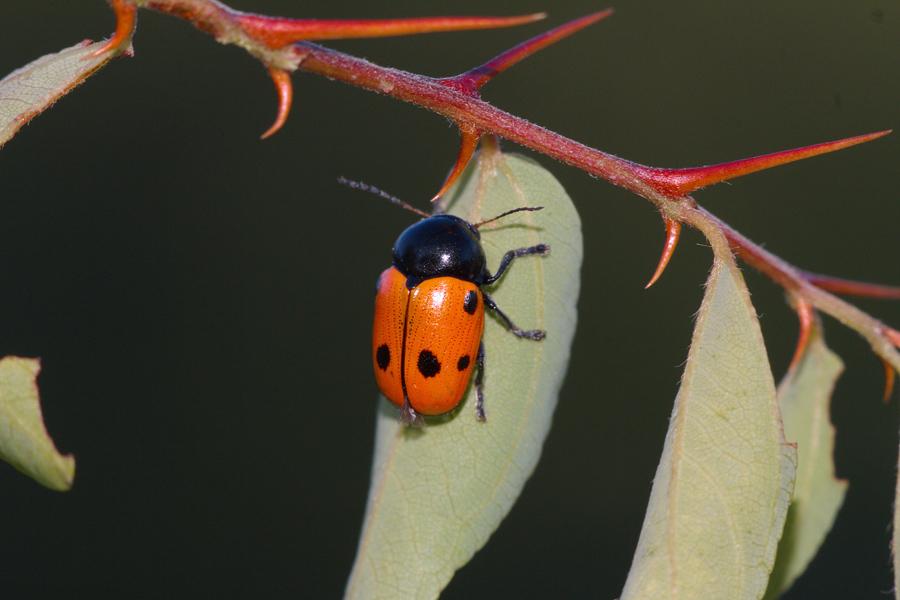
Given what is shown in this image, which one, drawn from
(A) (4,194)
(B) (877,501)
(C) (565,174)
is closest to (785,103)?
(C) (565,174)

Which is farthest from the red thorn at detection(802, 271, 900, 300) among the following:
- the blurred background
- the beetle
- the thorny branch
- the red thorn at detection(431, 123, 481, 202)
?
the blurred background

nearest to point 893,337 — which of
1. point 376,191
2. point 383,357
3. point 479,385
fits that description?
point 479,385

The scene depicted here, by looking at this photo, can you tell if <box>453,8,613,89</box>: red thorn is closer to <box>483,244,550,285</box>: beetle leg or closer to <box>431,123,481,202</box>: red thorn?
<box>431,123,481,202</box>: red thorn

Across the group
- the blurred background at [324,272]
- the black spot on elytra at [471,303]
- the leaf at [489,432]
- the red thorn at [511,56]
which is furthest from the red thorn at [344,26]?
the blurred background at [324,272]

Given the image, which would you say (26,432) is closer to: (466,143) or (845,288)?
(466,143)

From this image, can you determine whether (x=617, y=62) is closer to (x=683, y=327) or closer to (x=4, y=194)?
(x=683, y=327)

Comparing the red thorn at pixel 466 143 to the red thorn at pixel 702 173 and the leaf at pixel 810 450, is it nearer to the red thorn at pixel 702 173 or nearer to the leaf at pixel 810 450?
the red thorn at pixel 702 173
